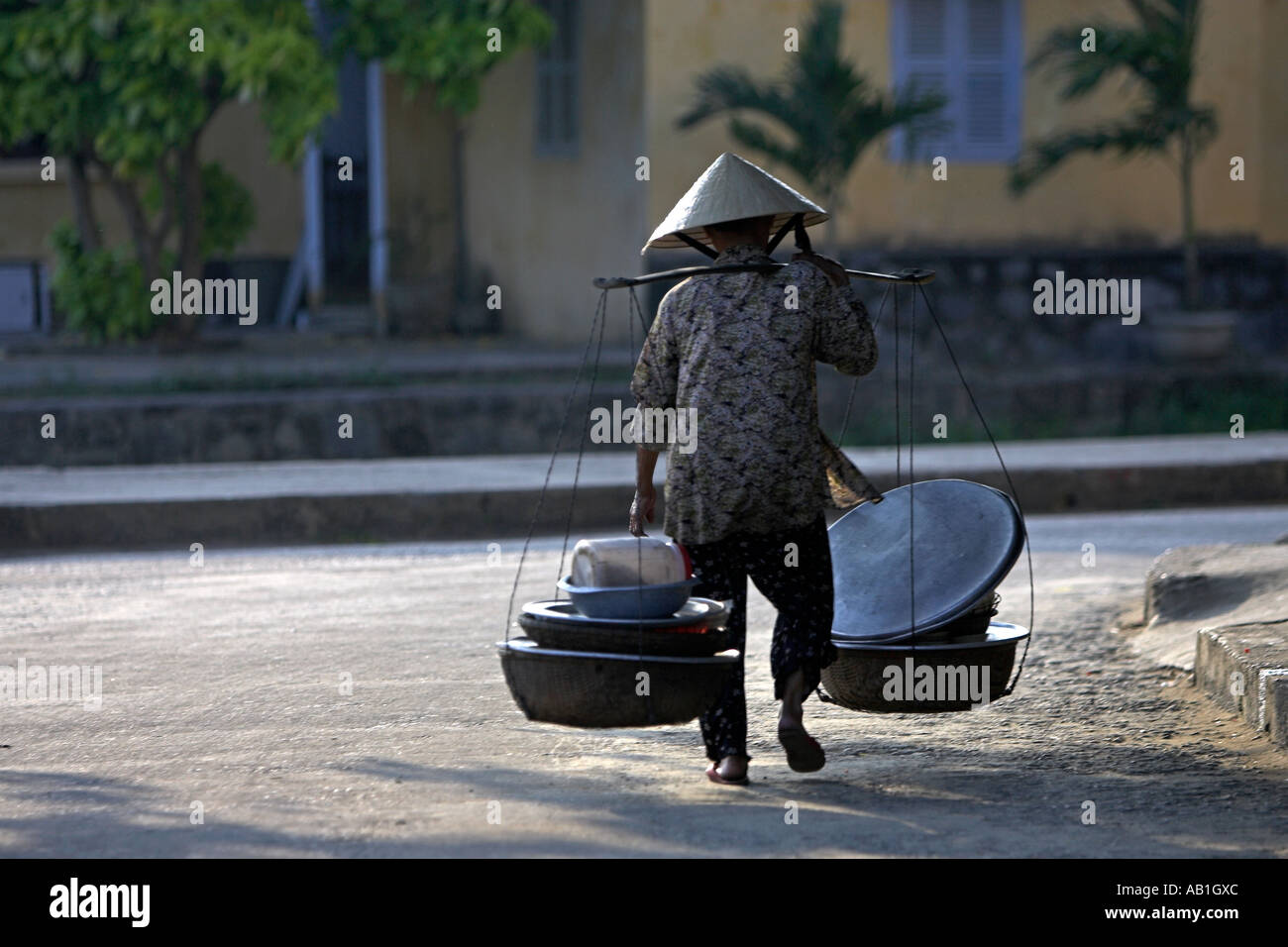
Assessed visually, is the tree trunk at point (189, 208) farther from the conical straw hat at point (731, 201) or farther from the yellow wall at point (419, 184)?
the conical straw hat at point (731, 201)

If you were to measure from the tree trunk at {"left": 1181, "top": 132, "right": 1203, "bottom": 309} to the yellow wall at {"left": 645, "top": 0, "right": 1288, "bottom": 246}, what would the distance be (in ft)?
2.09

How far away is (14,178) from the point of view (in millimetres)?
20406

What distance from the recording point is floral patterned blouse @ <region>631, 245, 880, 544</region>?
4758 mm

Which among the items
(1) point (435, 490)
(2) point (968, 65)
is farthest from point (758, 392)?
(2) point (968, 65)

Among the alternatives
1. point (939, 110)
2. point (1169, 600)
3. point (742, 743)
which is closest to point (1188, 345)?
point (939, 110)

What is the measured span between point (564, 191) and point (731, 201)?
14.2 metres

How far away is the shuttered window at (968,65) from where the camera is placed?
17109 millimetres

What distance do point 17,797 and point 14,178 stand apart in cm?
1716

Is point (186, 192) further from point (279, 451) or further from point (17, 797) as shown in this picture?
point (17, 797)

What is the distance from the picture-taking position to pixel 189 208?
17141 millimetres
